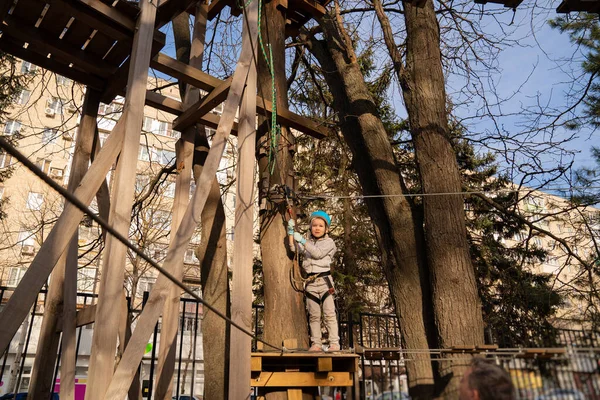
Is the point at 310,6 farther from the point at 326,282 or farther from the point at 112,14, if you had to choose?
the point at 326,282

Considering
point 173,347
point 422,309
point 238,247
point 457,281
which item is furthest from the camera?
point 422,309

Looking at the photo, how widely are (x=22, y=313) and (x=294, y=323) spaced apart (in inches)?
81.5

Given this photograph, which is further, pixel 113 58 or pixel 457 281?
pixel 457 281

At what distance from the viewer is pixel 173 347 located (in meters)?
3.93

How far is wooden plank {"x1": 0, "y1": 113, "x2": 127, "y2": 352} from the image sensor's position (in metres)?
2.87

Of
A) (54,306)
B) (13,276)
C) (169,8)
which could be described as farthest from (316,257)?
(13,276)

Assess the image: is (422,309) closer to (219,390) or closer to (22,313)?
(219,390)

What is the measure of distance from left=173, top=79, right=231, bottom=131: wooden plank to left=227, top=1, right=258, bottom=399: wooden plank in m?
0.22

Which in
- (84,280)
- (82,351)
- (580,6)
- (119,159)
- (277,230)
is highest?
(84,280)

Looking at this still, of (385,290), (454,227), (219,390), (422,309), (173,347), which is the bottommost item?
(219,390)

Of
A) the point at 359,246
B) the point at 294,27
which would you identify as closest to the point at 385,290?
the point at 359,246

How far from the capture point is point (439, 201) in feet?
17.4

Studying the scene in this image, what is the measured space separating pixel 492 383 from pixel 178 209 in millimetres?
3058

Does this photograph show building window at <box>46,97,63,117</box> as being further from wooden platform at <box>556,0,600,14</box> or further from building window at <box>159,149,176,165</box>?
wooden platform at <box>556,0,600,14</box>
